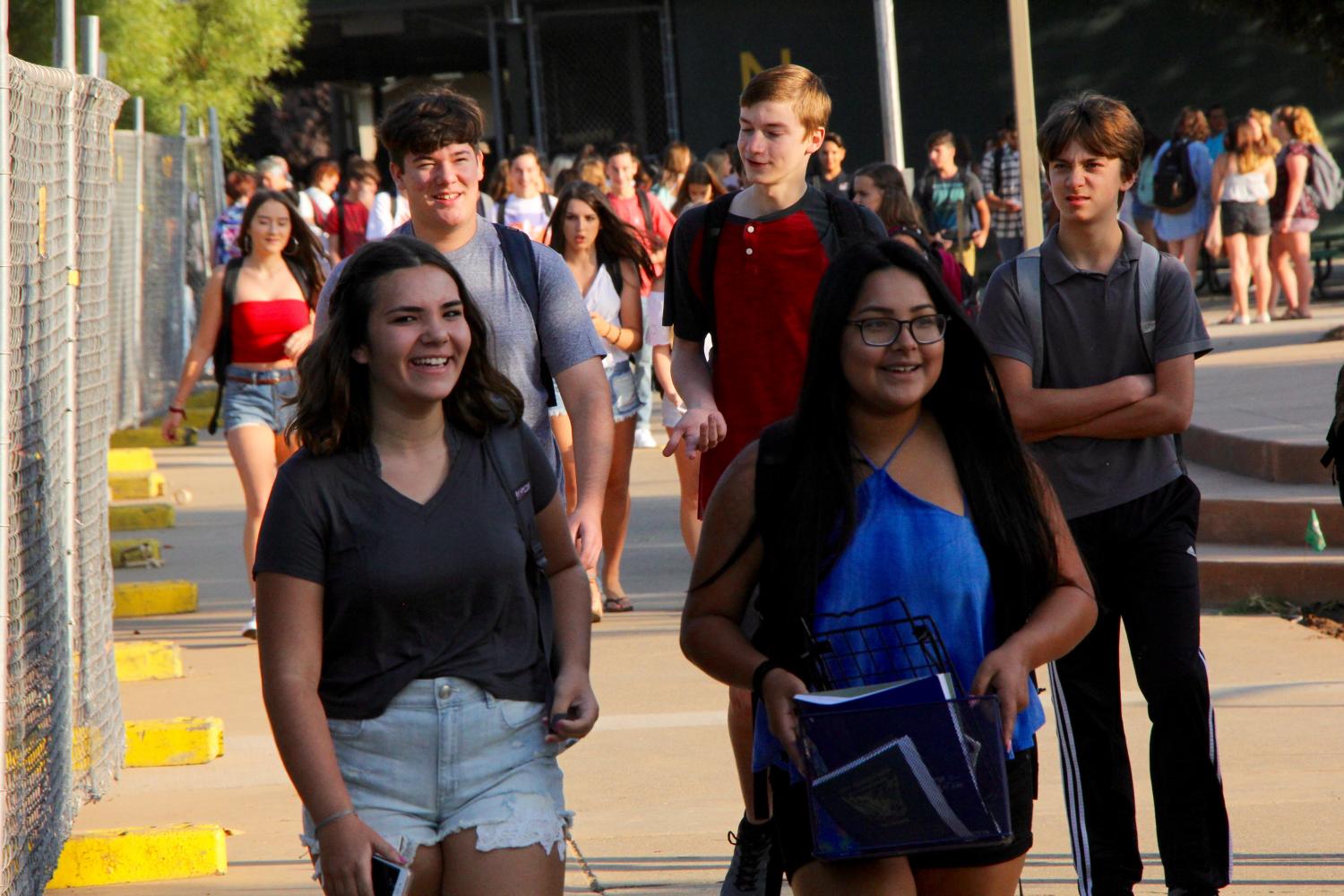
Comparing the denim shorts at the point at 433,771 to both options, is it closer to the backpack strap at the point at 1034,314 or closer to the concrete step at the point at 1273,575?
the backpack strap at the point at 1034,314

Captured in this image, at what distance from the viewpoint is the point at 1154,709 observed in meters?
4.49

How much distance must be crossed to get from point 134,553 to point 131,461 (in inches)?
123

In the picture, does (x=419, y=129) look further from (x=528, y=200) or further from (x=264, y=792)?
(x=528, y=200)

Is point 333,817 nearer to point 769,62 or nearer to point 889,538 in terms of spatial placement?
point 889,538

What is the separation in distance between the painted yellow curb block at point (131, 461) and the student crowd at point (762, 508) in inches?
371

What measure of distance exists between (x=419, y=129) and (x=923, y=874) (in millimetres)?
2352

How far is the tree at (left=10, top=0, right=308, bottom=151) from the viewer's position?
834 inches

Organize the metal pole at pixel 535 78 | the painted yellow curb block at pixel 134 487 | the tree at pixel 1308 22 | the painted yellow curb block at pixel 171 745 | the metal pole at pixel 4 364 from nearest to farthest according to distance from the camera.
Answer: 1. the metal pole at pixel 4 364
2. the painted yellow curb block at pixel 171 745
3. the painted yellow curb block at pixel 134 487
4. the tree at pixel 1308 22
5. the metal pole at pixel 535 78

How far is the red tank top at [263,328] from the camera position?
851cm

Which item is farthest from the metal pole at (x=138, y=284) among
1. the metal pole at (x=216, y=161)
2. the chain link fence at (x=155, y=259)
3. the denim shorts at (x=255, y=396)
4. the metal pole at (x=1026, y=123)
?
the metal pole at (x=1026, y=123)

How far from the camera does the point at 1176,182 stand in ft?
60.4

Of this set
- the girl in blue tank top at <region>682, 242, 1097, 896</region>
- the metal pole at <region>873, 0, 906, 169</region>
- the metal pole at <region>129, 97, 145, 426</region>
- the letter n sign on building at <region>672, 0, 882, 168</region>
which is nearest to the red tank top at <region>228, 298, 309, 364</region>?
the metal pole at <region>873, 0, 906, 169</region>

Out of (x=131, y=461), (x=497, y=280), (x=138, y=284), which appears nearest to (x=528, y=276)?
(x=497, y=280)

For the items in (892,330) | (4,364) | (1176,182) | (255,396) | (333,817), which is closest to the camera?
(333,817)
